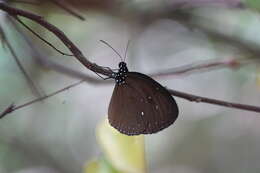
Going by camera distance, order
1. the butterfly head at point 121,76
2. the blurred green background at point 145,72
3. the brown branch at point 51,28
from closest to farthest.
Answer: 1. the brown branch at point 51,28
2. the butterfly head at point 121,76
3. the blurred green background at point 145,72

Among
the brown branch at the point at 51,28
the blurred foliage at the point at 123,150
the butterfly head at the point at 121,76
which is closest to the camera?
the brown branch at the point at 51,28

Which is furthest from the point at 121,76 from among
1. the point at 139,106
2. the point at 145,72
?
the point at 145,72

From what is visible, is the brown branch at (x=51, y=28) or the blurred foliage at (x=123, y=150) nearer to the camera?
the brown branch at (x=51, y=28)

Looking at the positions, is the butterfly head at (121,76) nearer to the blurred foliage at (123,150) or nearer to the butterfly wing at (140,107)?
the butterfly wing at (140,107)

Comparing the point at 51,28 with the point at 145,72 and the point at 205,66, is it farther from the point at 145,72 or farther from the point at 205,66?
the point at 145,72

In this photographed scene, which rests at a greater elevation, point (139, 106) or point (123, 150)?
point (139, 106)

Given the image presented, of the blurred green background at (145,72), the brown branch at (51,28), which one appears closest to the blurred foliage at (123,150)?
the blurred green background at (145,72)

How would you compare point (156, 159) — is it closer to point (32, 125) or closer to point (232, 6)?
point (32, 125)

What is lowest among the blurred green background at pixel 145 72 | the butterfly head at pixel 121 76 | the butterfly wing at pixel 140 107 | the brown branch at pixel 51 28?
the blurred green background at pixel 145 72
